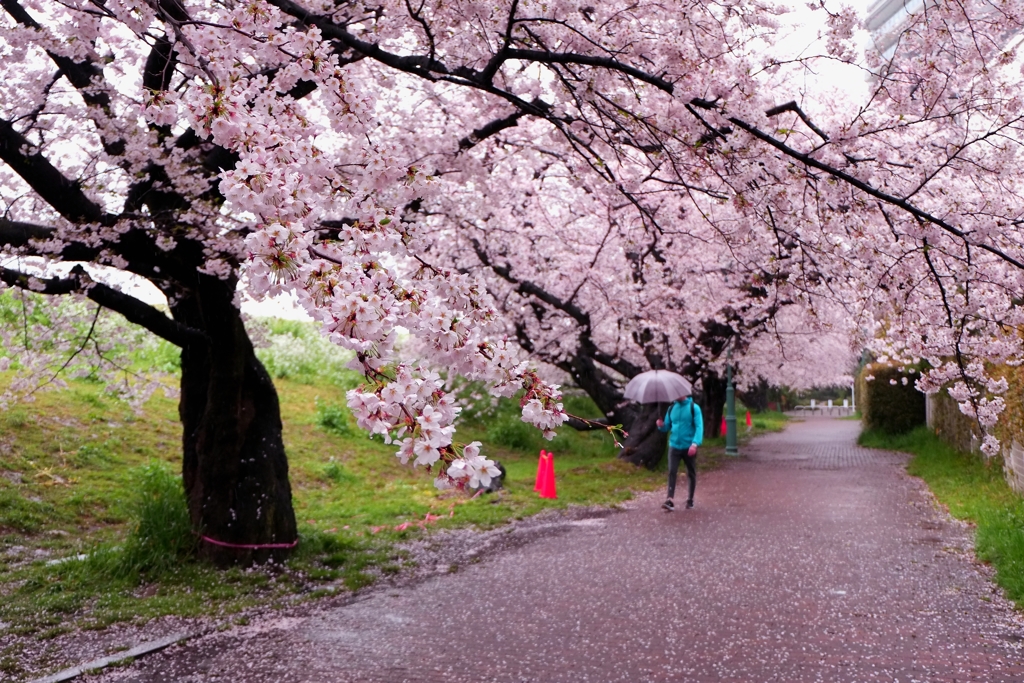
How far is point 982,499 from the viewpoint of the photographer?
11.4m

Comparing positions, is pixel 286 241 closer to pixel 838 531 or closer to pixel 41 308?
pixel 838 531

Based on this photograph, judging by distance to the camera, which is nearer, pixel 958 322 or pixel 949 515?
pixel 958 322

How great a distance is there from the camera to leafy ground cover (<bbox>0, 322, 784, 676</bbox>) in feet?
24.3

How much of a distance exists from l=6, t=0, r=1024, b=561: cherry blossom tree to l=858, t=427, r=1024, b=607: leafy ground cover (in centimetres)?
132

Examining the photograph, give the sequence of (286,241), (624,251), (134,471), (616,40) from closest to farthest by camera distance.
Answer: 1. (286,241)
2. (616,40)
3. (134,471)
4. (624,251)

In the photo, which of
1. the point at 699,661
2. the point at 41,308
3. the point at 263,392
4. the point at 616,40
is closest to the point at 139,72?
the point at 263,392

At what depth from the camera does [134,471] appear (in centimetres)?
1378

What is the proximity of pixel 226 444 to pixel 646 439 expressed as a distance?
11.4 m

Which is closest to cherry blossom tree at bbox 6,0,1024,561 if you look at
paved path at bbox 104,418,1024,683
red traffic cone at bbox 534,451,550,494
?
paved path at bbox 104,418,1024,683

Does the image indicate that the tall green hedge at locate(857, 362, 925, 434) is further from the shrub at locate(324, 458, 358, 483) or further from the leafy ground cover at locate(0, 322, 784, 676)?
the shrub at locate(324, 458, 358, 483)

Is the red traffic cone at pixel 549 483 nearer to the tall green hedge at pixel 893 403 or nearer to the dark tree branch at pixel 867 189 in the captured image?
the dark tree branch at pixel 867 189

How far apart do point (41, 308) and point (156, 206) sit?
164 inches

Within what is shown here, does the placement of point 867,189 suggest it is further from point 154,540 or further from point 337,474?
point 337,474

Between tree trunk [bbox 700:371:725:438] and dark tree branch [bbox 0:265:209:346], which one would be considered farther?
tree trunk [bbox 700:371:725:438]
